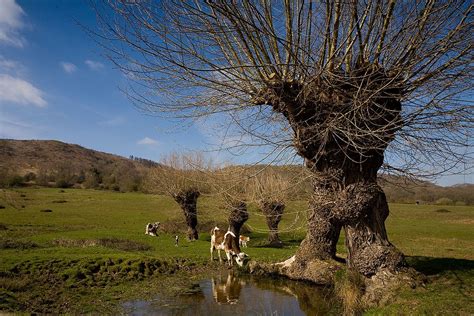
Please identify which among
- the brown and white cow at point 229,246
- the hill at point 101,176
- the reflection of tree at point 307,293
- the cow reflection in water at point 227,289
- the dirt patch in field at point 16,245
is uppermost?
the hill at point 101,176

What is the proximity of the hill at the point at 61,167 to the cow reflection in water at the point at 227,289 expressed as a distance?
25.0 m

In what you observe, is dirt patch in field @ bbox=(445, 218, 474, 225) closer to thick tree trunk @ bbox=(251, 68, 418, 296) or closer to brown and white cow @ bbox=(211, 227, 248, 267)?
brown and white cow @ bbox=(211, 227, 248, 267)

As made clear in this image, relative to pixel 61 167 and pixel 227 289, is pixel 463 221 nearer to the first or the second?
pixel 227 289

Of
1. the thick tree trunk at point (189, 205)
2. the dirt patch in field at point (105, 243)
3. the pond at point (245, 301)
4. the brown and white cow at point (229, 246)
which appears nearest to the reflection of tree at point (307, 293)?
the pond at point (245, 301)

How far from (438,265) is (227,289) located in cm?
628

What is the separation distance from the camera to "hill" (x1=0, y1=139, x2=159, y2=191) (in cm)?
8669

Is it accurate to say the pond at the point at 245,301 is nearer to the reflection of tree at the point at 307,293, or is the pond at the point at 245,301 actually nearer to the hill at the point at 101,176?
the reflection of tree at the point at 307,293

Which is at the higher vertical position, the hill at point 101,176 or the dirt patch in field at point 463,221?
the hill at point 101,176

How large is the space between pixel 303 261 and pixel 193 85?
7103 millimetres

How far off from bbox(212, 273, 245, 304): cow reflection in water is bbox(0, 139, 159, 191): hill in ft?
81.9

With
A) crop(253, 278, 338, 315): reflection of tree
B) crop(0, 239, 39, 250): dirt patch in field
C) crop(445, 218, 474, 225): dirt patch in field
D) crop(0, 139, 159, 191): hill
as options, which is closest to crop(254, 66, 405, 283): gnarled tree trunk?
crop(253, 278, 338, 315): reflection of tree

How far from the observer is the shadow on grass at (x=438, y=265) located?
37.0 feet

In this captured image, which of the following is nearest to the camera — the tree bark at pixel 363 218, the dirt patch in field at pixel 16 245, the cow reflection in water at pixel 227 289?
the tree bark at pixel 363 218

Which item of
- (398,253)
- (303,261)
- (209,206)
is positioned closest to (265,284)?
(303,261)
